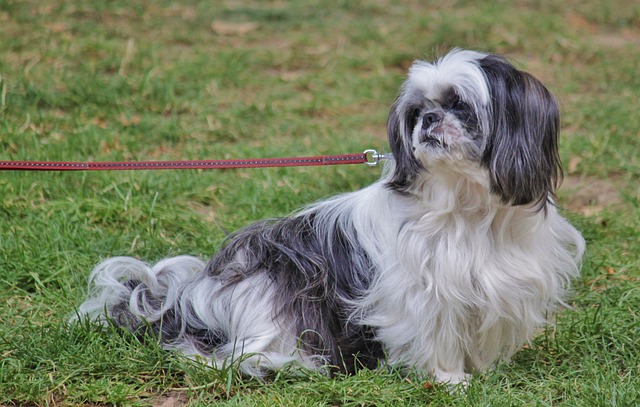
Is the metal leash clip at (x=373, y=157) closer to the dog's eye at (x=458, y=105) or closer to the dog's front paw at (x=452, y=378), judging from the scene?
the dog's eye at (x=458, y=105)

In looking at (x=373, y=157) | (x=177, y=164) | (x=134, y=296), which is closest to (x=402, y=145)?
(x=373, y=157)

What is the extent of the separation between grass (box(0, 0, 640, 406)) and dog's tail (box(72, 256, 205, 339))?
11 centimetres

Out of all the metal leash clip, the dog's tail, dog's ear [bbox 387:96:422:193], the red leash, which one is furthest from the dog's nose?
the dog's tail

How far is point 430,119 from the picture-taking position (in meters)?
3.31

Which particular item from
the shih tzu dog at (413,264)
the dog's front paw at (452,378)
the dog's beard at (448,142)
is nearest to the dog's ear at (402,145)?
the shih tzu dog at (413,264)

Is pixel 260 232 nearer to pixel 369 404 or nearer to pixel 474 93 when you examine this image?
pixel 369 404

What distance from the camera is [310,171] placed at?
5.79 m

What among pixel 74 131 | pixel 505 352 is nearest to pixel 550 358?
pixel 505 352

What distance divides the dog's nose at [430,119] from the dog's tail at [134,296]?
133cm

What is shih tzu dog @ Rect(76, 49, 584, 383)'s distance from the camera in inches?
129

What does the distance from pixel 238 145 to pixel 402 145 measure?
293 centimetres

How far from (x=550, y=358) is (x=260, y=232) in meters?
1.35

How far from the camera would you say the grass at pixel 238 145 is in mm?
3664

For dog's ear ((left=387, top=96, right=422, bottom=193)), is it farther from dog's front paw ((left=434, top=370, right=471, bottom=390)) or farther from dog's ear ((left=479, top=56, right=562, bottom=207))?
dog's front paw ((left=434, top=370, right=471, bottom=390))
